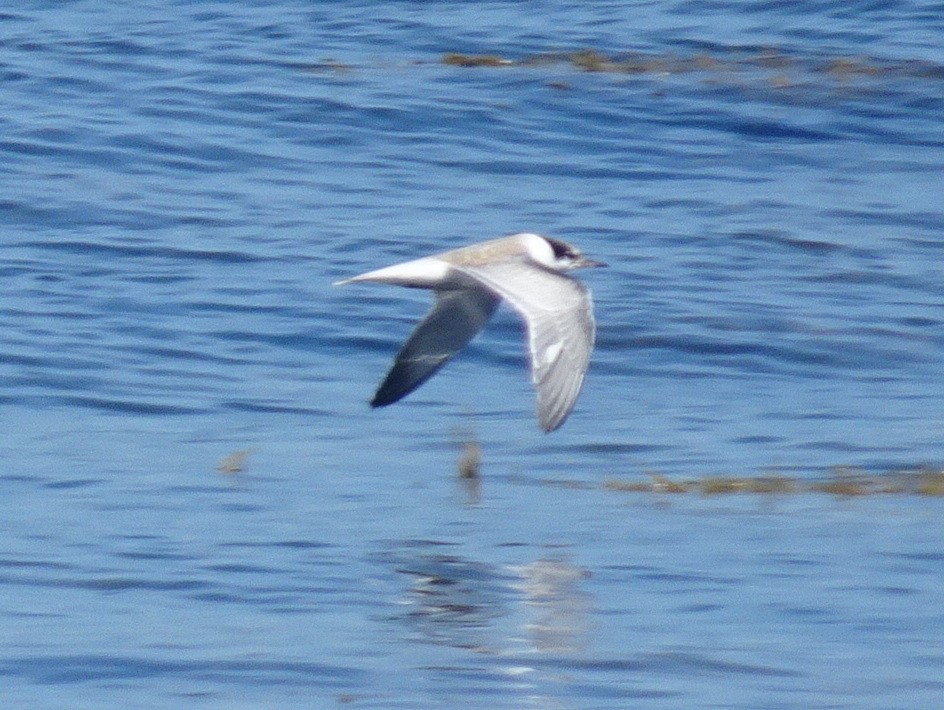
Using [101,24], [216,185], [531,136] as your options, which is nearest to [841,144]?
[531,136]

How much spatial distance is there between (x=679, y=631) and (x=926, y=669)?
796mm

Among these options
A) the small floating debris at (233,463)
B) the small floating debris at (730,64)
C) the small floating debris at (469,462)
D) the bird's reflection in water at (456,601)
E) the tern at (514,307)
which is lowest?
the small floating debris at (730,64)

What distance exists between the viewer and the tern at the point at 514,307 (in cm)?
817

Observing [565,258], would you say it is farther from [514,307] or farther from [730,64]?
[730,64]

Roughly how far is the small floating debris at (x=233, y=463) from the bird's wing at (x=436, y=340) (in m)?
0.60

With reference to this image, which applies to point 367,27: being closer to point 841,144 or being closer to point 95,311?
point 841,144

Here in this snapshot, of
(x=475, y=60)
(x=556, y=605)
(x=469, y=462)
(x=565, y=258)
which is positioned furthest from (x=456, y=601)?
(x=475, y=60)

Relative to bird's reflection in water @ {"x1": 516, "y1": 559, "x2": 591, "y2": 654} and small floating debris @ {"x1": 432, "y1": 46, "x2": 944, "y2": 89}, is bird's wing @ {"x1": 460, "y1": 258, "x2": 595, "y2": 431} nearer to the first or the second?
bird's reflection in water @ {"x1": 516, "y1": 559, "x2": 591, "y2": 654}

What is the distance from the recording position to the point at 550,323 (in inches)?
328

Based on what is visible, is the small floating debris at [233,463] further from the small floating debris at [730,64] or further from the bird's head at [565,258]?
the small floating debris at [730,64]

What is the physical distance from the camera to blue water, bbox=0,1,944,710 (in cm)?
692

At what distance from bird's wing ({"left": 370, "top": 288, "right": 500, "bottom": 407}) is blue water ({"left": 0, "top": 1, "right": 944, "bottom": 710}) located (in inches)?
13.4

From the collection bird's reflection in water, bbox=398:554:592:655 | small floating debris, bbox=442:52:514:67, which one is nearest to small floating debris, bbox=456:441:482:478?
bird's reflection in water, bbox=398:554:592:655

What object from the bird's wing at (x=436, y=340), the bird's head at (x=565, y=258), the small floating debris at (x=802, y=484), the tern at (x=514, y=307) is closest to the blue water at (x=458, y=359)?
the small floating debris at (x=802, y=484)
